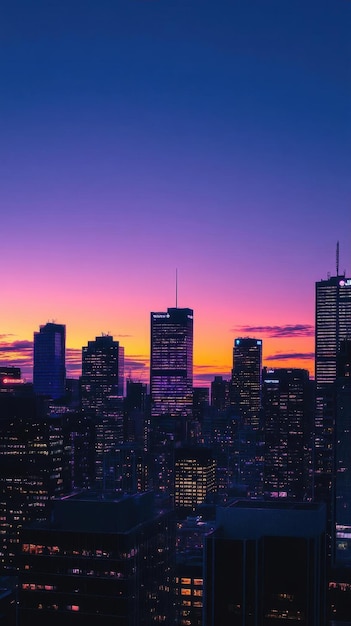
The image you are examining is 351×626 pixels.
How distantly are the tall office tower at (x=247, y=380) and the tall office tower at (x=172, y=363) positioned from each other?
2035 mm

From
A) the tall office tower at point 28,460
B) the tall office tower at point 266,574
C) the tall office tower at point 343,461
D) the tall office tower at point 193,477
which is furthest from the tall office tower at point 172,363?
the tall office tower at point 266,574

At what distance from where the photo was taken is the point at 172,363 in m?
28.1

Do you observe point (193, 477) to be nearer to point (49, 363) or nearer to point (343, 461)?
point (49, 363)

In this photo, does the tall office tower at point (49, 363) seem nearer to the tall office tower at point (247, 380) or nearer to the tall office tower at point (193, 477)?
the tall office tower at point (193, 477)

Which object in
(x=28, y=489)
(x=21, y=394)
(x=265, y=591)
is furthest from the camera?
(x=21, y=394)

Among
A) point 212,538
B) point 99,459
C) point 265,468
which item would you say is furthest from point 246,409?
point 212,538

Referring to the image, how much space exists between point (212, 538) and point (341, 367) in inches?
381

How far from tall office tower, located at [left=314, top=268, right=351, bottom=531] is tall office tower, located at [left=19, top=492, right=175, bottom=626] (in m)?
5.74

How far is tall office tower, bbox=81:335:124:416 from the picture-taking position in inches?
980

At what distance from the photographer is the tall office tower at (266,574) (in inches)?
250

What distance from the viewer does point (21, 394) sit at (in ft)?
68.5

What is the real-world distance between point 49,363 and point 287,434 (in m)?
6.93

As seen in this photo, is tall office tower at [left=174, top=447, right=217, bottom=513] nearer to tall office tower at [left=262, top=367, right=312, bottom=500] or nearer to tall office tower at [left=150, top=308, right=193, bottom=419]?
tall office tower at [left=262, top=367, right=312, bottom=500]

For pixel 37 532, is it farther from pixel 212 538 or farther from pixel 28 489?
pixel 28 489
